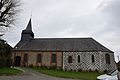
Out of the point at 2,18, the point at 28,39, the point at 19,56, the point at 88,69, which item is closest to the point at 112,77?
the point at 2,18

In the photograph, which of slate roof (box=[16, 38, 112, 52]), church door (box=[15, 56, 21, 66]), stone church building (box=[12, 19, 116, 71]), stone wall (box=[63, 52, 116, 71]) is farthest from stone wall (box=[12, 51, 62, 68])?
stone wall (box=[63, 52, 116, 71])

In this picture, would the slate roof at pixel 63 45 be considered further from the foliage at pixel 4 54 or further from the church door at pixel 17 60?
the foliage at pixel 4 54

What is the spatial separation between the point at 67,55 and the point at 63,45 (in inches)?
107

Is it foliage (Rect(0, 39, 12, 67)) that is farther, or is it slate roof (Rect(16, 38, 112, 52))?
slate roof (Rect(16, 38, 112, 52))

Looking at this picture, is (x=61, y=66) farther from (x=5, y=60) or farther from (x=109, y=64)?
(x=5, y=60)

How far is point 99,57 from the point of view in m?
31.1

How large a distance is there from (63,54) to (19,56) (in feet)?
31.0

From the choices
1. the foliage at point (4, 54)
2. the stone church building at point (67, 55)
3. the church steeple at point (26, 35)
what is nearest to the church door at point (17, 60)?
the stone church building at point (67, 55)

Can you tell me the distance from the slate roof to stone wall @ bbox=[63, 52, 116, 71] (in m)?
0.86

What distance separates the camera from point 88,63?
103 feet

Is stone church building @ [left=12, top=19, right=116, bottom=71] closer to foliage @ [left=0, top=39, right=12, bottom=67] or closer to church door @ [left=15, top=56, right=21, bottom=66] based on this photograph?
church door @ [left=15, top=56, right=21, bottom=66]

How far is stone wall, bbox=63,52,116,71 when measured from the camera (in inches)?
1213

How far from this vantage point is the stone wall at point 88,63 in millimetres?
30812

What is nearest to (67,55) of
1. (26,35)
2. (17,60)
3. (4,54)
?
(17,60)
